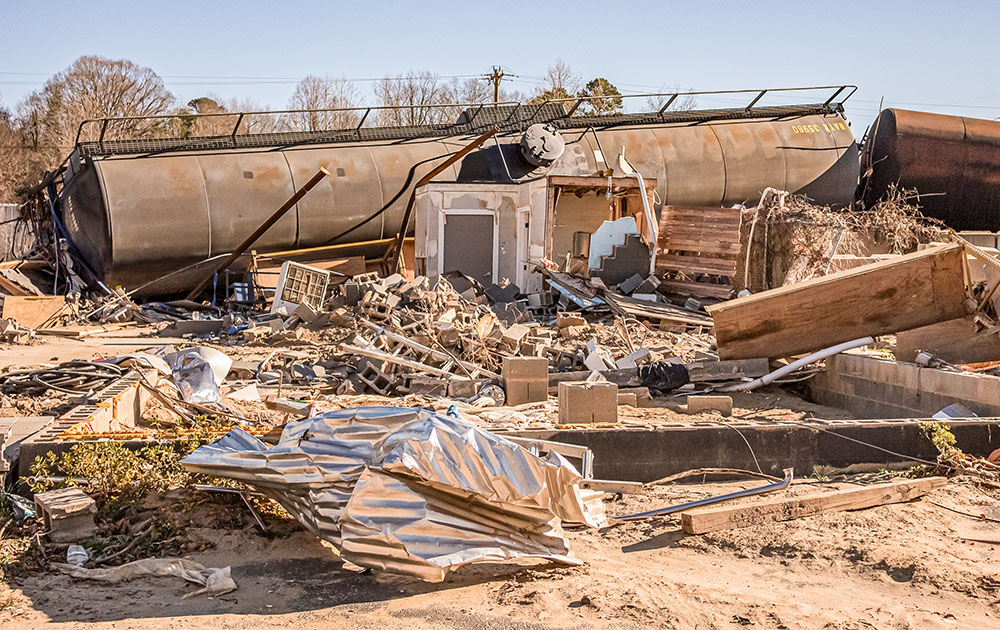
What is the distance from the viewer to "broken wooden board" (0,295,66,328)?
17.2 metres

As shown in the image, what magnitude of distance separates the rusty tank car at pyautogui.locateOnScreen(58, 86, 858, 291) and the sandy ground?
15.8 meters

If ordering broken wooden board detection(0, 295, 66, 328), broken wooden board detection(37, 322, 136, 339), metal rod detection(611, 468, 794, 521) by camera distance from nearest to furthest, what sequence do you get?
metal rod detection(611, 468, 794, 521) → broken wooden board detection(37, 322, 136, 339) → broken wooden board detection(0, 295, 66, 328)

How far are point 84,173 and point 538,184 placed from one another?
971 cm

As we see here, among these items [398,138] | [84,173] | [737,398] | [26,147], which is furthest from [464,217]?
[26,147]

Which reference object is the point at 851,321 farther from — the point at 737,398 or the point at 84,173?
the point at 84,173

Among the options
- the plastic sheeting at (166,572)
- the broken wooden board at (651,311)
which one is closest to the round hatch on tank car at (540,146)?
the broken wooden board at (651,311)

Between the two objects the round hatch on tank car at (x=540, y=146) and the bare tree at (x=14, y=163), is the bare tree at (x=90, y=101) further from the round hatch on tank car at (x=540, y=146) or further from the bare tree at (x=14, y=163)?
the round hatch on tank car at (x=540, y=146)

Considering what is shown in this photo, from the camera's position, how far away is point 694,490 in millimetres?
7184

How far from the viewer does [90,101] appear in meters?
44.4

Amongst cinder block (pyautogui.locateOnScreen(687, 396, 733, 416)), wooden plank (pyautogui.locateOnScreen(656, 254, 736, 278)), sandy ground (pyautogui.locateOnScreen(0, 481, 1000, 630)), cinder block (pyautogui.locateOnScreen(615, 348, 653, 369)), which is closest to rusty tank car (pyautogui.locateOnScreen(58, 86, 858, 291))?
wooden plank (pyautogui.locateOnScreen(656, 254, 736, 278))

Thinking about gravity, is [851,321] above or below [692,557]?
above

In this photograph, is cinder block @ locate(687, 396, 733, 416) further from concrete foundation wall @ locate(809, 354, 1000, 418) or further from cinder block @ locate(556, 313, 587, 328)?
cinder block @ locate(556, 313, 587, 328)

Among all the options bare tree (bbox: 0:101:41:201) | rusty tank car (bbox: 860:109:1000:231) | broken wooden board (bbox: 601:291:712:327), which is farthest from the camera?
bare tree (bbox: 0:101:41:201)

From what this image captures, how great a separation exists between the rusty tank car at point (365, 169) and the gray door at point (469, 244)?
263 cm
